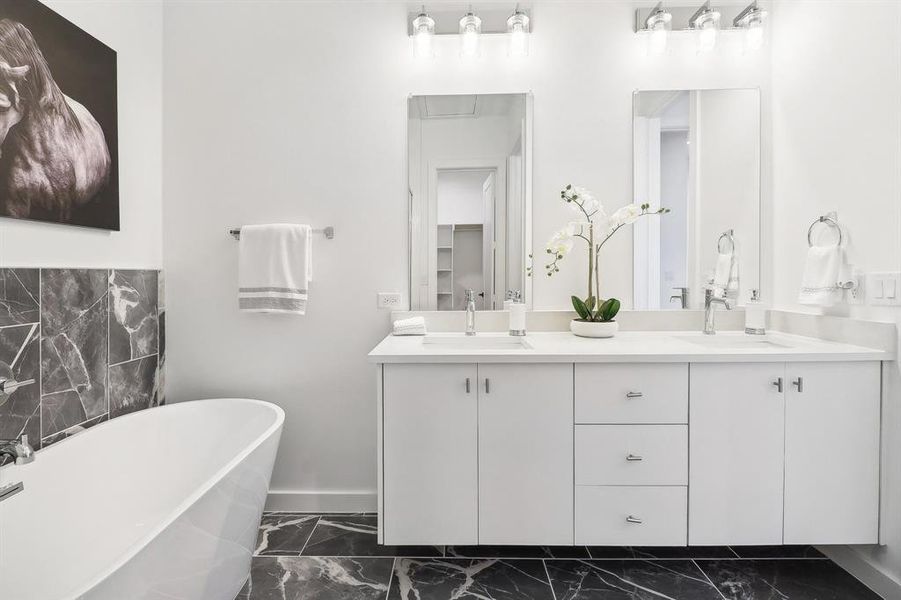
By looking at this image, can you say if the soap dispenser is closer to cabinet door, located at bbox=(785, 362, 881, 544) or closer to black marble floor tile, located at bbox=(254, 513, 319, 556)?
cabinet door, located at bbox=(785, 362, 881, 544)

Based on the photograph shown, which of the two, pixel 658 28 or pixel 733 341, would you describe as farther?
pixel 658 28

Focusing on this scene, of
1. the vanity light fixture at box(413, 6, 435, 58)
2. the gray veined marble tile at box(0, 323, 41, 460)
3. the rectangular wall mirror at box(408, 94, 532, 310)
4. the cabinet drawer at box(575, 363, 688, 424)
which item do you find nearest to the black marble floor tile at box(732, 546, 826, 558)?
the cabinet drawer at box(575, 363, 688, 424)

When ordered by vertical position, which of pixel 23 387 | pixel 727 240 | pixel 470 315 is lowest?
pixel 23 387

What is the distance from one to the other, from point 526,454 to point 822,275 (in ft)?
4.18

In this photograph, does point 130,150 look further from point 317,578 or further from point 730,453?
point 730,453

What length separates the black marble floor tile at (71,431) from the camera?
150 cm

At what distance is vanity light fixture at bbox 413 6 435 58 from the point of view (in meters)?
1.95

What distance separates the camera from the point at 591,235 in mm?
1970

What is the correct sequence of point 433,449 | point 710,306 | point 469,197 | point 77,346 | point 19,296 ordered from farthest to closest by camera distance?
point 469,197 < point 710,306 < point 77,346 < point 433,449 < point 19,296

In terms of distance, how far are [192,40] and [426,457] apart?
2.16 meters

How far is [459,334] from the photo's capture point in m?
1.98

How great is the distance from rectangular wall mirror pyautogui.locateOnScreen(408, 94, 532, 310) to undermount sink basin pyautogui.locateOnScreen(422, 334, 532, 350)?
7.6 inches

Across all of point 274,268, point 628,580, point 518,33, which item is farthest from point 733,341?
point 274,268

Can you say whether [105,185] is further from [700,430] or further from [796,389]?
[796,389]
